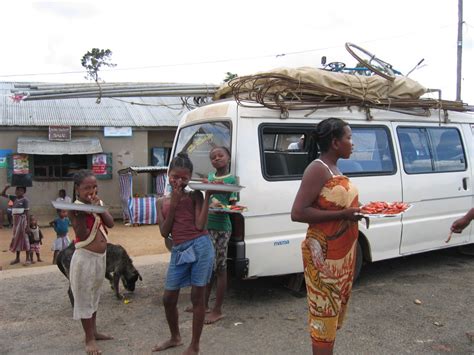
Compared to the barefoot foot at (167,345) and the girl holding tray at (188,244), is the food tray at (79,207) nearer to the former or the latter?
the girl holding tray at (188,244)

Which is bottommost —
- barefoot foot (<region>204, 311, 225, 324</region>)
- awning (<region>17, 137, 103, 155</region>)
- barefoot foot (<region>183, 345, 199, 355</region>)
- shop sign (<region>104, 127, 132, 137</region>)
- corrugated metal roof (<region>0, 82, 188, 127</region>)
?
barefoot foot (<region>204, 311, 225, 324</region>)

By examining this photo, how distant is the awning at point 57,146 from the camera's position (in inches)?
514

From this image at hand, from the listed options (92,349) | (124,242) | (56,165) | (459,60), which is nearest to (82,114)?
(56,165)

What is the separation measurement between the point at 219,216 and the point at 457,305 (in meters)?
2.55

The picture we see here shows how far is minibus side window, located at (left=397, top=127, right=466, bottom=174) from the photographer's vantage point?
17.0 ft

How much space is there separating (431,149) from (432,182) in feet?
1.40

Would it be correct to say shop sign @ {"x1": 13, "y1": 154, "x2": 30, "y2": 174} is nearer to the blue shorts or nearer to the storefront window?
the storefront window

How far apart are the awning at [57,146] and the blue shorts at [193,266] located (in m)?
11.0

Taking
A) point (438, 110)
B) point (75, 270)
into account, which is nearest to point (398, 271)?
point (438, 110)

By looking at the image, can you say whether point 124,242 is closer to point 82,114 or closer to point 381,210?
point 82,114

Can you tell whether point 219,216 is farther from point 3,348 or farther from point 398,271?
point 398,271

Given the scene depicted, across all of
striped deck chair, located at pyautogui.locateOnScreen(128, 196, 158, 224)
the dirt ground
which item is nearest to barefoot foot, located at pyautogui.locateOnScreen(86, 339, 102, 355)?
the dirt ground

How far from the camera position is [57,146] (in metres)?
13.3

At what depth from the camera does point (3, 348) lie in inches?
144
